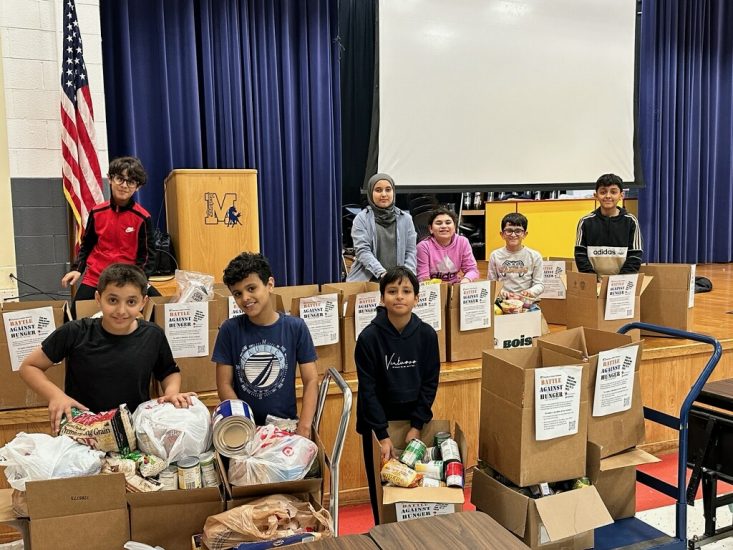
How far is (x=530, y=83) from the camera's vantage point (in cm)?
600

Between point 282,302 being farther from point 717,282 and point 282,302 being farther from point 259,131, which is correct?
point 717,282

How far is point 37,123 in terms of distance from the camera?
162 inches

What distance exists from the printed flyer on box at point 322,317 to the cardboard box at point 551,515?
3.36 feet

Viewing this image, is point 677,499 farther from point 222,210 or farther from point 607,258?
point 222,210

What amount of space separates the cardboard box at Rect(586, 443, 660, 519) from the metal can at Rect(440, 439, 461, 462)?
0.45 meters

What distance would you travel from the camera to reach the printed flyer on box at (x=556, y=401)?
72.1 inches

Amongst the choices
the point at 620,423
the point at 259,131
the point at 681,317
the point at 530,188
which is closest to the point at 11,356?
the point at 620,423

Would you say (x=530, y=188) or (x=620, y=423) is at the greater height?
(x=530, y=188)

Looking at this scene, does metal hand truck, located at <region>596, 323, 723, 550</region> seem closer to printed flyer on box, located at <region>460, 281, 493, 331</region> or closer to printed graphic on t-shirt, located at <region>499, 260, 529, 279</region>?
printed flyer on box, located at <region>460, 281, 493, 331</region>

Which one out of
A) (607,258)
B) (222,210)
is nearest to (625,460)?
(607,258)

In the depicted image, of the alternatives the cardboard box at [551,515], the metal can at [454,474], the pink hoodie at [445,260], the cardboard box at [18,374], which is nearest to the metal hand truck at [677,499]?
the cardboard box at [551,515]

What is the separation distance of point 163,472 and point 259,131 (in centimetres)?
420

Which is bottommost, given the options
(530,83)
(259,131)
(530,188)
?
(530,188)

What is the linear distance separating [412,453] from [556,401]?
455 mm
